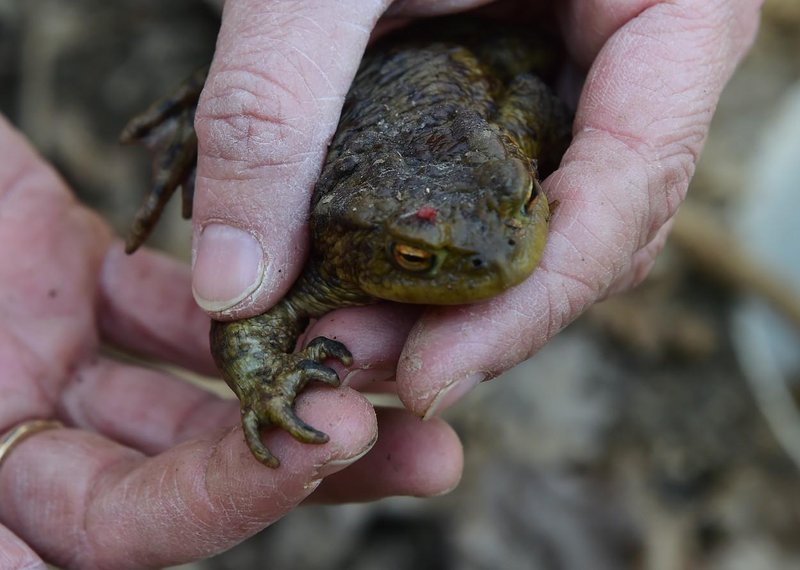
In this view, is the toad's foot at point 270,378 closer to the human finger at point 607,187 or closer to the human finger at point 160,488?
the human finger at point 160,488

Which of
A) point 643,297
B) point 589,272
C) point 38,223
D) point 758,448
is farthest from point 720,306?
point 38,223

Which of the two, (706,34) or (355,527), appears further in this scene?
(355,527)

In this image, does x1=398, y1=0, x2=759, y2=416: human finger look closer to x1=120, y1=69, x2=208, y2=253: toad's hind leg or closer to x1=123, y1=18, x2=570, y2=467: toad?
x1=123, y1=18, x2=570, y2=467: toad

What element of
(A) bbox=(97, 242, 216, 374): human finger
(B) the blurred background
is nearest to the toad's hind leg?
(A) bbox=(97, 242, 216, 374): human finger

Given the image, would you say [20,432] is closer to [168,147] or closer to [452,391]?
[168,147]

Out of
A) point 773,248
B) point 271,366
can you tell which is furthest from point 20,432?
point 773,248

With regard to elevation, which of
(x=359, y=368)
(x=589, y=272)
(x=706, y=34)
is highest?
(x=706, y=34)

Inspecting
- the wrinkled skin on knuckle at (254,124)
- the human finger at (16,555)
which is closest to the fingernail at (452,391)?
the wrinkled skin on knuckle at (254,124)

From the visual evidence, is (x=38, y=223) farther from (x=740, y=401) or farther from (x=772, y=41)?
(x=772, y=41)
